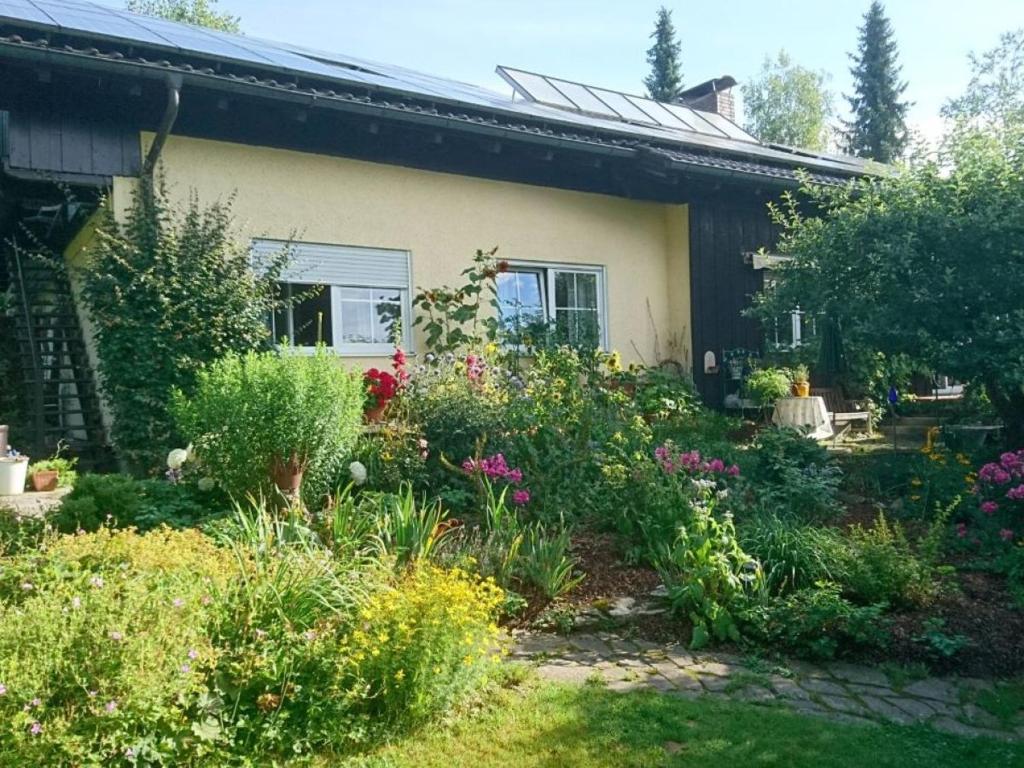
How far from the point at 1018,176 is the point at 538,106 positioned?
6425 millimetres

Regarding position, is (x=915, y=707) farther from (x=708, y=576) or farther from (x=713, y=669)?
(x=708, y=576)

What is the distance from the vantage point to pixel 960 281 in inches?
253

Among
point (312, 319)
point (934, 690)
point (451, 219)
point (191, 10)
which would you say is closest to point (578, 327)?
point (451, 219)

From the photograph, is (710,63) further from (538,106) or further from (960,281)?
(960,281)

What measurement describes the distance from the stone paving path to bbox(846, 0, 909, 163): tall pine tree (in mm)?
36946

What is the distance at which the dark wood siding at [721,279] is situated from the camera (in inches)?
434

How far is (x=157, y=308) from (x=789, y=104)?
38.4 m

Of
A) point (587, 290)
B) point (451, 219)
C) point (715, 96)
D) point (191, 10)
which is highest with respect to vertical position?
point (191, 10)

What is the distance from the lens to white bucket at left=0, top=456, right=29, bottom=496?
6477 millimetres

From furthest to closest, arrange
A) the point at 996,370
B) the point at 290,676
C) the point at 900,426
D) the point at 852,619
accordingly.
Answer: the point at 900,426, the point at 996,370, the point at 852,619, the point at 290,676

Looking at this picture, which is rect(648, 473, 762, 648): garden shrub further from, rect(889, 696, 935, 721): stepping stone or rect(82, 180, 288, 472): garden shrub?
rect(82, 180, 288, 472): garden shrub

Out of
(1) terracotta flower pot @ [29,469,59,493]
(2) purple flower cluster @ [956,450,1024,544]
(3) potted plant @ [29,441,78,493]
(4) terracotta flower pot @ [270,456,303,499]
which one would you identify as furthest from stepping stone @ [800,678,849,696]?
(1) terracotta flower pot @ [29,469,59,493]

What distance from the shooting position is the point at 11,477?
6.50 m

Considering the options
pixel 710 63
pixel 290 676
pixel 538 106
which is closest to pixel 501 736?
pixel 290 676
